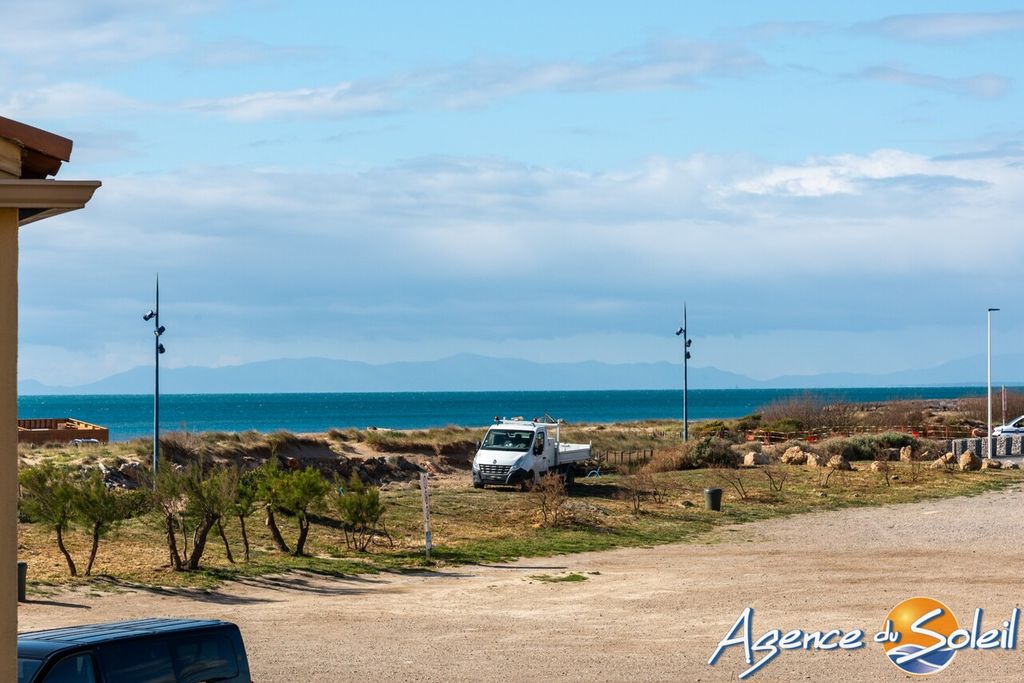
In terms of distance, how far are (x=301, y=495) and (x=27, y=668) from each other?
16.4 meters

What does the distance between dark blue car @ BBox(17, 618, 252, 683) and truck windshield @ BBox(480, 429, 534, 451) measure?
27.5 m

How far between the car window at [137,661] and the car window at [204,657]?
0.28ft

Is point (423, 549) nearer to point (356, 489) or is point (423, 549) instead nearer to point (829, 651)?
point (356, 489)

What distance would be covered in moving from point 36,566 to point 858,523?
20.4 metres

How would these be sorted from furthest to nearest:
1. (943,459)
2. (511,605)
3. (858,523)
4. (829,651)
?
(943,459) → (858,523) → (511,605) → (829,651)

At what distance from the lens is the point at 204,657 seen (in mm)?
10016

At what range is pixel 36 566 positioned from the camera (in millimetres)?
23188

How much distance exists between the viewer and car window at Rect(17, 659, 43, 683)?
905 centimetres

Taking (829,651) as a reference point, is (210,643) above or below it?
above

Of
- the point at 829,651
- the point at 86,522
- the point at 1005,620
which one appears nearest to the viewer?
the point at 829,651

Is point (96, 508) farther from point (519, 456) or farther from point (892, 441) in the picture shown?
point (892, 441)

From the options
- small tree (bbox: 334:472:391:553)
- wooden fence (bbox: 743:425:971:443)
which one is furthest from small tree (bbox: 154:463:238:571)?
wooden fence (bbox: 743:425:971:443)

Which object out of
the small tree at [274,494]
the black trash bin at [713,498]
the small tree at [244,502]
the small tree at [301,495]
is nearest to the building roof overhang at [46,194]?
the small tree at [244,502]

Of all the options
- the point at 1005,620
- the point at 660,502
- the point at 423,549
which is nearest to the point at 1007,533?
the point at 660,502
